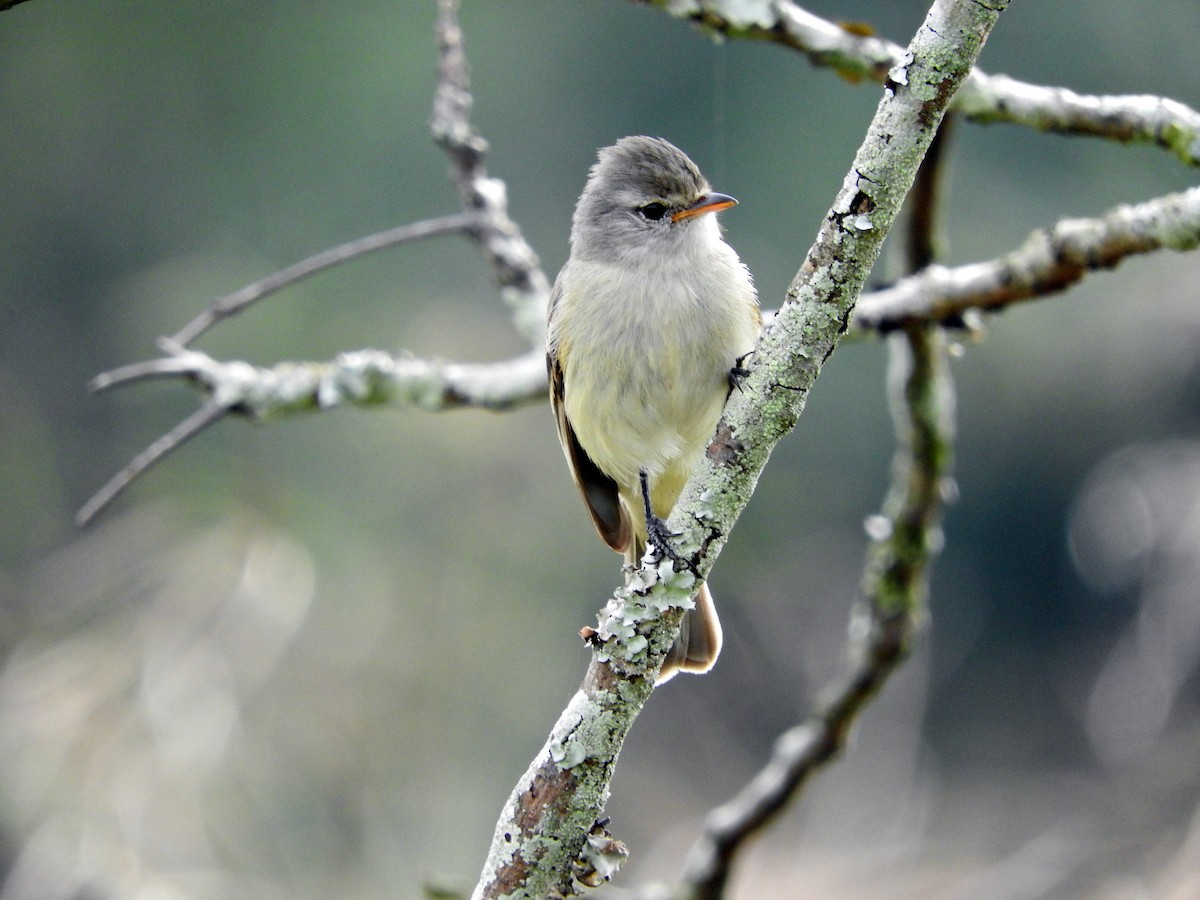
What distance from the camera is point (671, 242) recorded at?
348cm

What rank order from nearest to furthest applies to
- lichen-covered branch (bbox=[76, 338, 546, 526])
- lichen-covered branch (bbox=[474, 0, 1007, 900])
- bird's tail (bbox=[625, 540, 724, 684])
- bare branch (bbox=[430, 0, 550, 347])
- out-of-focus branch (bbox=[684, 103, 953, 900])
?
lichen-covered branch (bbox=[474, 0, 1007, 900]), bird's tail (bbox=[625, 540, 724, 684]), lichen-covered branch (bbox=[76, 338, 546, 526]), out-of-focus branch (bbox=[684, 103, 953, 900]), bare branch (bbox=[430, 0, 550, 347])

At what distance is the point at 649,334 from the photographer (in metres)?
3.27

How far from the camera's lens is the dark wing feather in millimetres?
3625

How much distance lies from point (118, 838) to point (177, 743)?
21.9 inches

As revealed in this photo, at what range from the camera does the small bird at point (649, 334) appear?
3.21 metres

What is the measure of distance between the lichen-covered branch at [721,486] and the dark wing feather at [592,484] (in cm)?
146

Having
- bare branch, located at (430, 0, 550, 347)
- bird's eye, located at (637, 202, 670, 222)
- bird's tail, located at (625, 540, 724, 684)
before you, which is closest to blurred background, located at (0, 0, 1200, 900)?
bird's tail, located at (625, 540, 724, 684)

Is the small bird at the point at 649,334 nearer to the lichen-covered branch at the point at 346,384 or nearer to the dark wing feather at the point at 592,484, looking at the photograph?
the dark wing feather at the point at 592,484

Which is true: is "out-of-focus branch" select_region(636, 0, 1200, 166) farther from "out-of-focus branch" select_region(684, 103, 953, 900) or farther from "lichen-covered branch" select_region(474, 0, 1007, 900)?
"lichen-covered branch" select_region(474, 0, 1007, 900)

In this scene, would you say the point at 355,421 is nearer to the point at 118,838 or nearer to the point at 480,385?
the point at 118,838

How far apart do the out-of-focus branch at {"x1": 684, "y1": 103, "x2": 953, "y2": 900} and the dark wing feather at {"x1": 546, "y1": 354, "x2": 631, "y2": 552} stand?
2.51 ft

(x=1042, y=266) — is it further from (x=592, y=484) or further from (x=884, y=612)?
(x=592, y=484)

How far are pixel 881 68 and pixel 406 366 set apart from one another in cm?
146

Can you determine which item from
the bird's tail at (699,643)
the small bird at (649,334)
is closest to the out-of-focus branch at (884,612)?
the small bird at (649,334)
